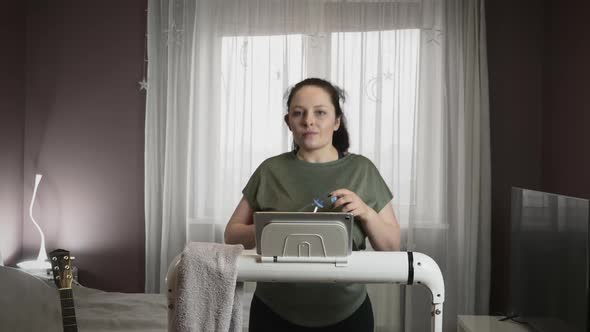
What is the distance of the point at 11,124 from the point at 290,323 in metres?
3.04

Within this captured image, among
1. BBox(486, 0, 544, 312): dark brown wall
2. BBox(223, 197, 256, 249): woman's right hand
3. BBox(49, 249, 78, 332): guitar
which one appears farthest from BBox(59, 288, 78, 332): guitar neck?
BBox(486, 0, 544, 312): dark brown wall

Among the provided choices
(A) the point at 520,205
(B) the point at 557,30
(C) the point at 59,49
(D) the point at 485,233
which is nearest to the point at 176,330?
(A) the point at 520,205

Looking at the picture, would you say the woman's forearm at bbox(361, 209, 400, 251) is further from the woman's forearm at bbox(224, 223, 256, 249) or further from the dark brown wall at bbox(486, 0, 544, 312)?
the dark brown wall at bbox(486, 0, 544, 312)

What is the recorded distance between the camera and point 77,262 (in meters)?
3.82

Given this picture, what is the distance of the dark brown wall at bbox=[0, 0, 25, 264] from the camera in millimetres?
3613

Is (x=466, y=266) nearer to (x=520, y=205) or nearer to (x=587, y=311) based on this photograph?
(x=520, y=205)

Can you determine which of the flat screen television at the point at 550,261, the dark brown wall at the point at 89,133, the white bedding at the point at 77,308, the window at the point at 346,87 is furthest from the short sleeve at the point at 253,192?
the dark brown wall at the point at 89,133

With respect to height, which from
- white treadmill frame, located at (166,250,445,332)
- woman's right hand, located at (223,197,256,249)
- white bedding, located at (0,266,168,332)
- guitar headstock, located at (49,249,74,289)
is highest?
woman's right hand, located at (223,197,256,249)

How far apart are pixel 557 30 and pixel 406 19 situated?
0.86 m

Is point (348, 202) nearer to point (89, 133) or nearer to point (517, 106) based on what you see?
point (517, 106)

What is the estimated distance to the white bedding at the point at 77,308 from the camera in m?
1.22

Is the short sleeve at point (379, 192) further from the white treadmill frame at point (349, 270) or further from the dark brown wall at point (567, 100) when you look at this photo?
the dark brown wall at point (567, 100)

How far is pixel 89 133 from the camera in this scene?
3799 millimetres

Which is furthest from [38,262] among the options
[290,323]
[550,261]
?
[550,261]
